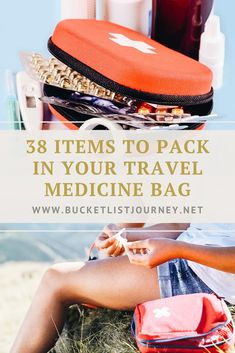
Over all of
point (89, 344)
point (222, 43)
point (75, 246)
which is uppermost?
point (222, 43)

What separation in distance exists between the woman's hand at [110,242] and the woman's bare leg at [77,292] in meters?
0.02

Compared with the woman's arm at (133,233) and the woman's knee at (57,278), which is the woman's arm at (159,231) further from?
the woman's knee at (57,278)

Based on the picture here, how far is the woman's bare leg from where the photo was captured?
1317 millimetres

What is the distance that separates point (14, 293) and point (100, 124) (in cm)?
39

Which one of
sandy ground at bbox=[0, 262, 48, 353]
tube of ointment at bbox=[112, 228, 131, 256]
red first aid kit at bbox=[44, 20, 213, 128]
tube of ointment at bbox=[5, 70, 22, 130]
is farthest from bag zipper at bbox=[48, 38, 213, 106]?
sandy ground at bbox=[0, 262, 48, 353]

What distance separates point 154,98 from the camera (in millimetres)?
1209

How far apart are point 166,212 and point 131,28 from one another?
33 cm

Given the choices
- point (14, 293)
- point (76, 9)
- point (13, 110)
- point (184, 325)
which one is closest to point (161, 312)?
point (184, 325)

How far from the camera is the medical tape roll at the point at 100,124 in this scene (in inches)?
49.1

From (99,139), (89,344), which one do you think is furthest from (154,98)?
(89,344)

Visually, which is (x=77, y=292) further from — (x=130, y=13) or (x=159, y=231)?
(x=130, y=13)

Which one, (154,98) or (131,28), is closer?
(154,98)

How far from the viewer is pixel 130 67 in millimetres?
1208

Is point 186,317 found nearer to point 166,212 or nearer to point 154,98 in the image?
point 166,212
